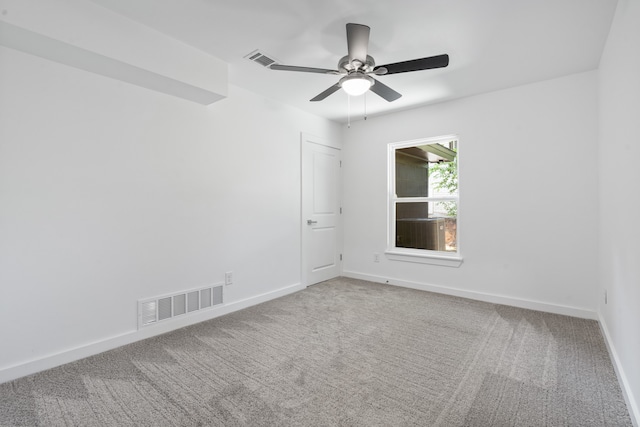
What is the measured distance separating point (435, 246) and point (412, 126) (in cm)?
170

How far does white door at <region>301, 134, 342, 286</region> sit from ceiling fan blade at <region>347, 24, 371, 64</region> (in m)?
2.13

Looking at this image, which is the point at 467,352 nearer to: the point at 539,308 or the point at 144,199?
the point at 539,308

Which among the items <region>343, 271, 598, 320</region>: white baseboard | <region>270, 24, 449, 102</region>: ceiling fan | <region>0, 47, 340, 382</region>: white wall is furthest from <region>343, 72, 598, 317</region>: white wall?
<region>0, 47, 340, 382</region>: white wall

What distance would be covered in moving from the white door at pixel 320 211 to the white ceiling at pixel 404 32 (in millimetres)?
1355

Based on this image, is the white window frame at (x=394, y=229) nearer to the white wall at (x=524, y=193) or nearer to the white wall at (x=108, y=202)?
the white wall at (x=524, y=193)

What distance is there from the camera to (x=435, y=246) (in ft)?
13.9

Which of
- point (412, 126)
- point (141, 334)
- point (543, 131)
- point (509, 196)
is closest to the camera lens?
point (141, 334)

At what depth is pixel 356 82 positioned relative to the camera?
2.37 metres

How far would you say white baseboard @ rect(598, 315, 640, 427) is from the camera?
161 centimetres

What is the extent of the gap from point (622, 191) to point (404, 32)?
187 centimetres

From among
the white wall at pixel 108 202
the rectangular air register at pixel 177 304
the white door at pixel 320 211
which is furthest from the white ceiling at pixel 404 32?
the rectangular air register at pixel 177 304

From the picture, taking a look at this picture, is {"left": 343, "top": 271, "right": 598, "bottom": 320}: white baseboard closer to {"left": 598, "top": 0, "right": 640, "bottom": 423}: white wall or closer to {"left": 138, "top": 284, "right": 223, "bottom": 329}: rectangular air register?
{"left": 598, "top": 0, "right": 640, "bottom": 423}: white wall

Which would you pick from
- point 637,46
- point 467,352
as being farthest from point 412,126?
point 467,352

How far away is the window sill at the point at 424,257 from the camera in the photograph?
3.92m
